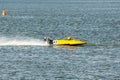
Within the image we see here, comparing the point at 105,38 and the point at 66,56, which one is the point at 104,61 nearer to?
the point at 66,56

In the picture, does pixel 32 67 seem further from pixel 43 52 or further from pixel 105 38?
pixel 105 38

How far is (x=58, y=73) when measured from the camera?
206 ft

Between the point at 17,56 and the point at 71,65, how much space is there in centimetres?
1101

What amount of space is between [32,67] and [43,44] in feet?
76.1

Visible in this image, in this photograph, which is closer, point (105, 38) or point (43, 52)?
point (43, 52)

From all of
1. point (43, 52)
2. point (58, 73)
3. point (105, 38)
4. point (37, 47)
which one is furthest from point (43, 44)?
point (58, 73)

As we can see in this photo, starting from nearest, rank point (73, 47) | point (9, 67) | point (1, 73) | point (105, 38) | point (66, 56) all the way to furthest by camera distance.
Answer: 1. point (1, 73)
2. point (9, 67)
3. point (66, 56)
4. point (73, 47)
5. point (105, 38)

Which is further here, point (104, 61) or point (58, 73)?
point (104, 61)

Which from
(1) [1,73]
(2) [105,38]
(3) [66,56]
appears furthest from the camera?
(2) [105,38]

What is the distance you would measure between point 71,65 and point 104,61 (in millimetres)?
4899

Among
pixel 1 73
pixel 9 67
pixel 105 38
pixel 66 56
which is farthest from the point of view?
pixel 105 38

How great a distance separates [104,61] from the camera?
71125 millimetres

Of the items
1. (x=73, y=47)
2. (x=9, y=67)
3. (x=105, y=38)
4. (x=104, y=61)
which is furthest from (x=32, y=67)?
(x=105, y=38)

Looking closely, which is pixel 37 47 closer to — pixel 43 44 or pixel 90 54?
pixel 43 44
